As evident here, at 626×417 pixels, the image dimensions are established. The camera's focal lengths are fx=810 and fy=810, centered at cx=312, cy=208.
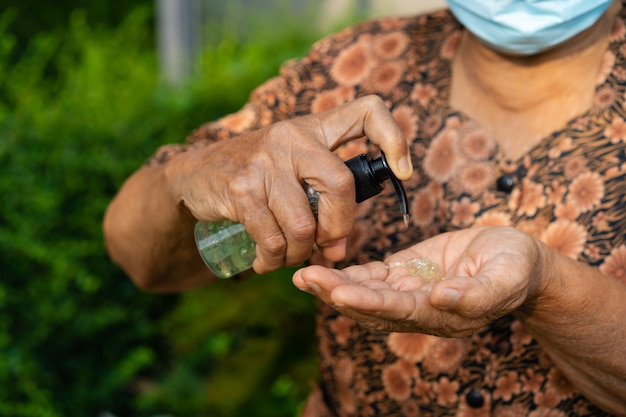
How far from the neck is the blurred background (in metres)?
1.41

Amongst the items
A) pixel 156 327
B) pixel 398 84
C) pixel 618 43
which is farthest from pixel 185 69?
pixel 618 43

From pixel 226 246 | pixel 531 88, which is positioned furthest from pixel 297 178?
pixel 531 88

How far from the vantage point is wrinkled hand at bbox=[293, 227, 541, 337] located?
4.71ft

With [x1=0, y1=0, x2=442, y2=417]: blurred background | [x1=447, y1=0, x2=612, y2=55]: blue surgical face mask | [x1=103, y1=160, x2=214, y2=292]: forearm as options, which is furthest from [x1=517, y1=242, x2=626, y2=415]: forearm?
[x1=0, y1=0, x2=442, y2=417]: blurred background

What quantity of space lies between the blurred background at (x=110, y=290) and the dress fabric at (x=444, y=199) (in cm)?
106

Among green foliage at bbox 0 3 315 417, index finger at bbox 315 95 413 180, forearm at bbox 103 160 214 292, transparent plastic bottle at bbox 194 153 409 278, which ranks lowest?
green foliage at bbox 0 3 315 417

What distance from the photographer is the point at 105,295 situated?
3.92 meters

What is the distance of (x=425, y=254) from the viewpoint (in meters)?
1.76

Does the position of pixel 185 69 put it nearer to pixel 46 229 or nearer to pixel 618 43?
pixel 46 229

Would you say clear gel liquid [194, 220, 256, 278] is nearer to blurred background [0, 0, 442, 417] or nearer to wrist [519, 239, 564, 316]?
Answer: wrist [519, 239, 564, 316]

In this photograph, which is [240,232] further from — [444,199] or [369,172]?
[444,199]

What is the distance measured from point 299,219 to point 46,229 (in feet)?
7.20

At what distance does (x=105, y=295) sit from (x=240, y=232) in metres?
2.24

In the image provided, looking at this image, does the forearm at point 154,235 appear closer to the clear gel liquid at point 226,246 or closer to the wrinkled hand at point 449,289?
the clear gel liquid at point 226,246
